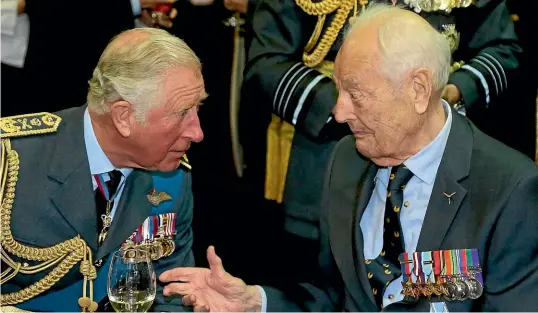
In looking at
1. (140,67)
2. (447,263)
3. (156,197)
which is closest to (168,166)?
(156,197)

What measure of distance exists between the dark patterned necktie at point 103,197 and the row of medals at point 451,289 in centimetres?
102

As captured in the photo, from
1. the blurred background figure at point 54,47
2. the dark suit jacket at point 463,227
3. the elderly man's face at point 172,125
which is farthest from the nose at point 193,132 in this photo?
the blurred background figure at point 54,47

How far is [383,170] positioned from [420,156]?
179mm

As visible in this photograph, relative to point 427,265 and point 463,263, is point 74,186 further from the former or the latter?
point 463,263

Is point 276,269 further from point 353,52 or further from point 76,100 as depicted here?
point 353,52

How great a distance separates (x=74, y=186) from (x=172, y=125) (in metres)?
0.37

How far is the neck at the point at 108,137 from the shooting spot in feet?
11.0

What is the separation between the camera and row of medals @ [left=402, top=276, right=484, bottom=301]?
9.83 feet

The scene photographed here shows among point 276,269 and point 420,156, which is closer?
point 420,156

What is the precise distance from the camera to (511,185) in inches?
118

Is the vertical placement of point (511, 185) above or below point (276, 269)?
above

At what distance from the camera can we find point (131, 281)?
277 centimetres

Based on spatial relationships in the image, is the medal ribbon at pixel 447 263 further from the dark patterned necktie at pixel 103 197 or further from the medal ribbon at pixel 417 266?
the dark patterned necktie at pixel 103 197

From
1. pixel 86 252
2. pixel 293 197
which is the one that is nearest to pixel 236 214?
pixel 293 197
